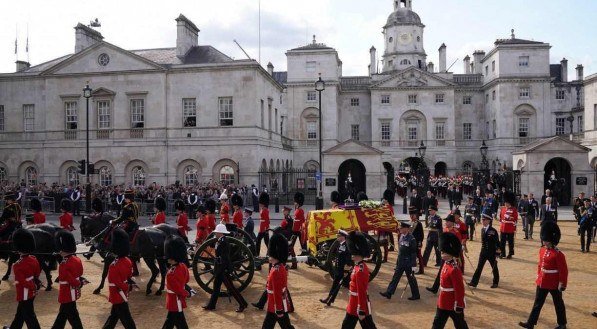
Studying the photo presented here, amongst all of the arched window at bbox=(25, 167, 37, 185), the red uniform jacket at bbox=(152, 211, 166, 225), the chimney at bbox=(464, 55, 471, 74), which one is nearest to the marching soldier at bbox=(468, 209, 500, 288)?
the red uniform jacket at bbox=(152, 211, 166, 225)

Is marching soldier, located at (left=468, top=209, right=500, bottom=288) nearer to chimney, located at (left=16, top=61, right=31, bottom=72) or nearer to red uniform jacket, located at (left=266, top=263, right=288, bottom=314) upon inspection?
red uniform jacket, located at (left=266, top=263, right=288, bottom=314)

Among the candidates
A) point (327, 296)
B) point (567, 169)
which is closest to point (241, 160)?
point (567, 169)

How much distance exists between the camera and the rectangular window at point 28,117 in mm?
34469

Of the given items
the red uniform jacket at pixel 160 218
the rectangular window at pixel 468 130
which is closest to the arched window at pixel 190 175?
the red uniform jacket at pixel 160 218

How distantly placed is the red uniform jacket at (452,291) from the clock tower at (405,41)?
5822cm

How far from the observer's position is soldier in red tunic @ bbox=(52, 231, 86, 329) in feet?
26.5

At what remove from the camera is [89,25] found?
1483 inches

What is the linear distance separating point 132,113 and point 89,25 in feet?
30.9

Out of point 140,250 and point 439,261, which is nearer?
point 140,250

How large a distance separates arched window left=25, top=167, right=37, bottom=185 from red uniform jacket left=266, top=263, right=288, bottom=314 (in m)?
31.2

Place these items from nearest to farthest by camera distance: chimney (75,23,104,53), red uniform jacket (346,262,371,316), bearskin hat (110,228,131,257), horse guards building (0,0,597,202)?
red uniform jacket (346,262,371,316)
bearskin hat (110,228,131,257)
horse guards building (0,0,597,202)
chimney (75,23,104,53)

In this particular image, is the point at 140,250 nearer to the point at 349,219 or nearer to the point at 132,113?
the point at 349,219

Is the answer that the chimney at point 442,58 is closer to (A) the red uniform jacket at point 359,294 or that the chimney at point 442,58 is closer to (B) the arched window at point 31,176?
(B) the arched window at point 31,176

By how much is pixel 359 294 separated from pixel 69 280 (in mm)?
4505
